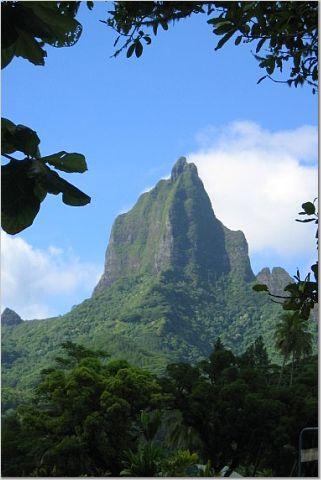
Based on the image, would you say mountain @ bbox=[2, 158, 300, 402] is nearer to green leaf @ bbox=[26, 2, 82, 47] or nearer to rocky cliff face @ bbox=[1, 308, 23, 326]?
rocky cliff face @ bbox=[1, 308, 23, 326]

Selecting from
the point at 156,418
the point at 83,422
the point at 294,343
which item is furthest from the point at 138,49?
the point at 294,343

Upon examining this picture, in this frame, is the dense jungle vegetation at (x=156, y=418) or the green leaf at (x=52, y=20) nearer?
the green leaf at (x=52, y=20)

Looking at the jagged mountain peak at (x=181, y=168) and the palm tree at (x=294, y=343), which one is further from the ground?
the jagged mountain peak at (x=181, y=168)

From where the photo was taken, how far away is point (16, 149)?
0.38m

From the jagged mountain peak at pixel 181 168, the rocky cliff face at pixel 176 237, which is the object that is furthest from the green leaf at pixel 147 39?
the jagged mountain peak at pixel 181 168

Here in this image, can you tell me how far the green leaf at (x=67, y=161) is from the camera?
1.25 feet

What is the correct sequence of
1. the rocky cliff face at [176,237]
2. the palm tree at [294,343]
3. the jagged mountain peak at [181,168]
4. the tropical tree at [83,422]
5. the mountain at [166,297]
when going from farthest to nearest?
the jagged mountain peak at [181,168] < the rocky cliff face at [176,237] < the mountain at [166,297] < the palm tree at [294,343] < the tropical tree at [83,422]

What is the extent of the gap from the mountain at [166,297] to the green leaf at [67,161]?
88.1 ft

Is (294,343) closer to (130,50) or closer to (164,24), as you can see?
(164,24)

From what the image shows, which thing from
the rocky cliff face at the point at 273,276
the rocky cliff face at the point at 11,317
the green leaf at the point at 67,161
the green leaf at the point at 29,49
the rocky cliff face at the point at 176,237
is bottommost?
the green leaf at the point at 67,161

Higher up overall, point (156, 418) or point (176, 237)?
point (176, 237)

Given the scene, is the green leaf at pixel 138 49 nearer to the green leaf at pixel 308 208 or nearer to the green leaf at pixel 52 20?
the green leaf at pixel 308 208

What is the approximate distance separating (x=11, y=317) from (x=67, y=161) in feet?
158

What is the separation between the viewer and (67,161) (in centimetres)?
39
